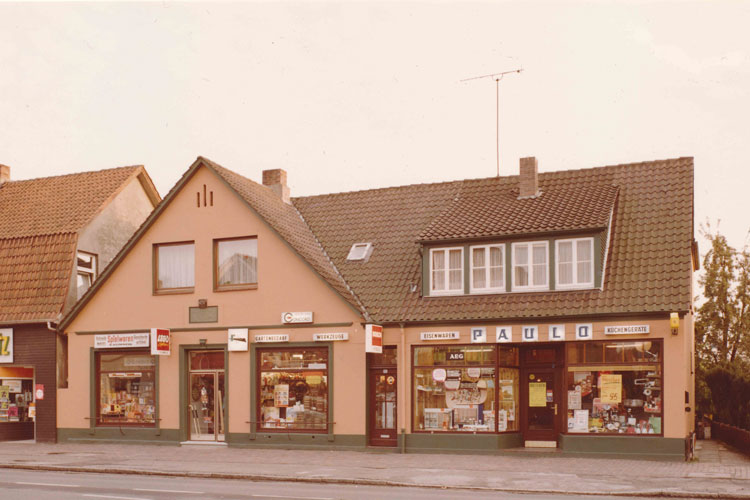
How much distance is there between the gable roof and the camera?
1125 inches

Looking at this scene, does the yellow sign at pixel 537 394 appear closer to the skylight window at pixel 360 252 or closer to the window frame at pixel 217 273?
the skylight window at pixel 360 252

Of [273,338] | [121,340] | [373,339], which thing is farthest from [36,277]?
[373,339]

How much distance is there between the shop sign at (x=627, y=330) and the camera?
22.0 m

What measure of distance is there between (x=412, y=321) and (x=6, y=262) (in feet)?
44.7

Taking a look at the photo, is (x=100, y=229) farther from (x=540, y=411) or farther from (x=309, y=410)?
(x=540, y=411)

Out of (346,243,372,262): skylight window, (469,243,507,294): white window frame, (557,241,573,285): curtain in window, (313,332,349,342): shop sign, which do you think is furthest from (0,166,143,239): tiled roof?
(557,241,573,285): curtain in window

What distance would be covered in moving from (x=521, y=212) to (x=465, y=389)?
16.2 feet

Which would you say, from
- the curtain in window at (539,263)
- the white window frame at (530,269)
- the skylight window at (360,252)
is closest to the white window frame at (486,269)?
the white window frame at (530,269)

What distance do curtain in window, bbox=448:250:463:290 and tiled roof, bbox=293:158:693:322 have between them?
1.53ft

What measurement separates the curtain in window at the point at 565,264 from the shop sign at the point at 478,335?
2.26 meters

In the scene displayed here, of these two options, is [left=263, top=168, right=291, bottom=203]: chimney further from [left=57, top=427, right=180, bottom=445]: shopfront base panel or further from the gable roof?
[left=57, top=427, right=180, bottom=445]: shopfront base panel

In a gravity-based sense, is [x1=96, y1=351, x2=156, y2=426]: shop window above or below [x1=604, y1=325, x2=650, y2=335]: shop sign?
below

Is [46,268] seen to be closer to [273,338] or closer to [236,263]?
[236,263]

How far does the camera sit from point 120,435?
27.4 metres
